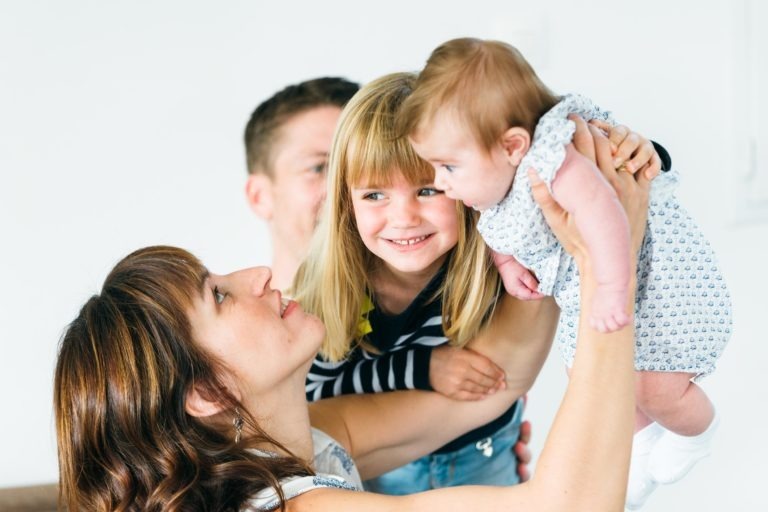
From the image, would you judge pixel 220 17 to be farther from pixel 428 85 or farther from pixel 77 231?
pixel 428 85

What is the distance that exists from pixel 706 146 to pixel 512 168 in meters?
1.89

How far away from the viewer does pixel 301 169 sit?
97.4 inches

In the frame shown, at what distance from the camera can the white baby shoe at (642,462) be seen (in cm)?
165

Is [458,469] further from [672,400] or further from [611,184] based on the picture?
[611,184]

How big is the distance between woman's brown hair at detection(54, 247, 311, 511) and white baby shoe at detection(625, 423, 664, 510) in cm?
60

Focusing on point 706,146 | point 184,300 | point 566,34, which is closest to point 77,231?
point 184,300

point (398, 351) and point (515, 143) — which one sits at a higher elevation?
point (515, 143)

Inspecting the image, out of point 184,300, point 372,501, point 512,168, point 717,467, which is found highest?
point 512,168

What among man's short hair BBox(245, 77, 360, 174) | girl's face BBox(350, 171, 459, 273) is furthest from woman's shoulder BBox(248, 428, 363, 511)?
man's short hair BBox(245, 77, 360, 174)

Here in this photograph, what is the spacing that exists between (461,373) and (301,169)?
2.78 ft

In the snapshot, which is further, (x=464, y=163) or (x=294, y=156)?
(x=294, y=156)

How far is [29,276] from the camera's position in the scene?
2.59 meters

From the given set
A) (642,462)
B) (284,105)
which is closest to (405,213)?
(642,462)

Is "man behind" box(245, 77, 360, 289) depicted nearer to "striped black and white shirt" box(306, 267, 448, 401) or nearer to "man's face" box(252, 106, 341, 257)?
"man's face" box(252, 106, 341, 257)
